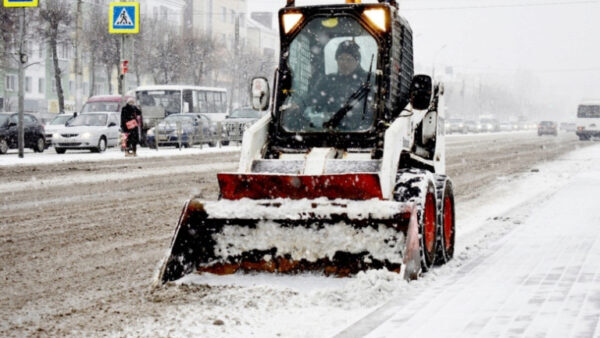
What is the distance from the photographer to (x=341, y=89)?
852 cm

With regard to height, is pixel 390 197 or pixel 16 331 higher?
pixel 390 197

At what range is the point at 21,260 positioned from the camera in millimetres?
8430

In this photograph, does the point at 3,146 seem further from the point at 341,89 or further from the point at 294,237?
the point at 294,237

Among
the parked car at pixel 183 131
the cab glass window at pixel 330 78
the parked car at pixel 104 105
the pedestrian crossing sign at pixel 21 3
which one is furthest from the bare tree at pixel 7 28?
the cab glass window at pixel 330 78

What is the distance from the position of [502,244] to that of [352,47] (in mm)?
2822

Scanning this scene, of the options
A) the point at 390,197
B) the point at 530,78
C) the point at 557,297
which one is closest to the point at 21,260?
the point at 390,197

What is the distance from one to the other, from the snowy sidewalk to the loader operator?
173cm

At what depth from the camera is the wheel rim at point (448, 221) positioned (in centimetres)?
884

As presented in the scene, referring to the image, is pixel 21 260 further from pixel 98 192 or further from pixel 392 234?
pixel 98 192

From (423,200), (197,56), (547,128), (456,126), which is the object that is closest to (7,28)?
(197,56)

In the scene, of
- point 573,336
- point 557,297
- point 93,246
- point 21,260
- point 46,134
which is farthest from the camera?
point 46,134

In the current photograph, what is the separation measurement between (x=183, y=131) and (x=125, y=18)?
792 centimetres

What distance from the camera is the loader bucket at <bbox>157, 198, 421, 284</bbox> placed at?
23.7ft

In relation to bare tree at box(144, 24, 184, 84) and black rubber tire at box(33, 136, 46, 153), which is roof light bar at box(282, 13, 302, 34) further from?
bare tree at box(144, 24, 184, 84)
